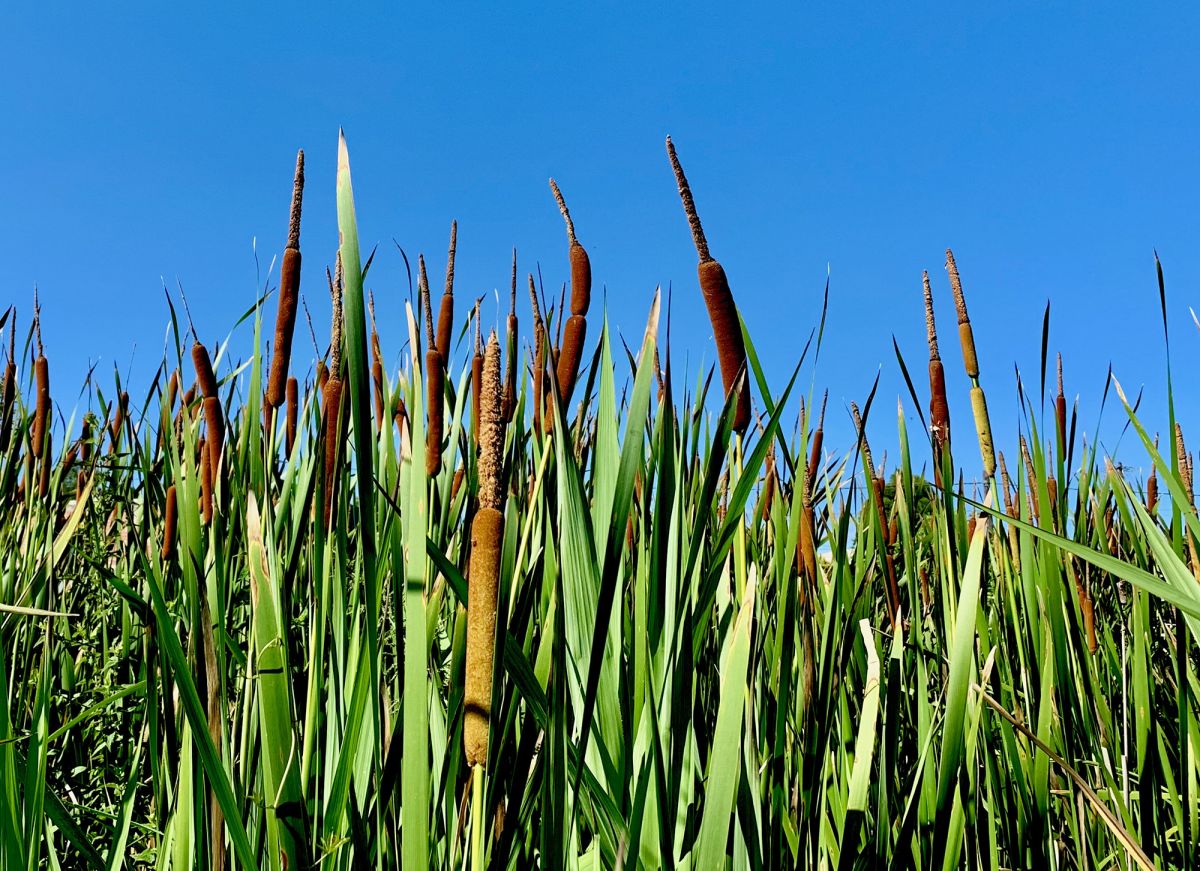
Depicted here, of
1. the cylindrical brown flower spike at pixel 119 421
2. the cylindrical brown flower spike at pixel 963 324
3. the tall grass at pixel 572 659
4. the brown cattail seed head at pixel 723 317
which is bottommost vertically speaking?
the tall grass at pixel 572 659

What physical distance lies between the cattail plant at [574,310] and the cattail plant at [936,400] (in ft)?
1.95

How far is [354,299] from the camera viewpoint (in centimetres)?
51

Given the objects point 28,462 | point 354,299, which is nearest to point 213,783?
point 354,299

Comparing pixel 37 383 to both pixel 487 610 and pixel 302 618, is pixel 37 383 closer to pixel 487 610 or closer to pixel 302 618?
pixel 302 618

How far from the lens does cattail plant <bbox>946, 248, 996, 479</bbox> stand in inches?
50.6

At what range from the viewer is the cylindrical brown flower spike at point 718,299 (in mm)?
734

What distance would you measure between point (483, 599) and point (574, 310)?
393 millimetres

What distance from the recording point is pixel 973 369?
4.34ft

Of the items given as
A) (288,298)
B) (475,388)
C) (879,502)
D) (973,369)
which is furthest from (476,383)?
(973,369)

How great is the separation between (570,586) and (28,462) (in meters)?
1.86

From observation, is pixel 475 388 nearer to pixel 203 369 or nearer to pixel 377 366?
pixel 377 366

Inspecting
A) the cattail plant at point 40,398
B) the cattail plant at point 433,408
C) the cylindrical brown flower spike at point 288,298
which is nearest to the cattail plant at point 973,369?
the cattail plant at point 433,408

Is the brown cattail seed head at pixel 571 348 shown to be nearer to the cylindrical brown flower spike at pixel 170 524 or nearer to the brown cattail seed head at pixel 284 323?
the brown cattail seed head at pixel 284 323

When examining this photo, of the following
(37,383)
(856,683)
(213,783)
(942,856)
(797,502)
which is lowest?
(942,856)
